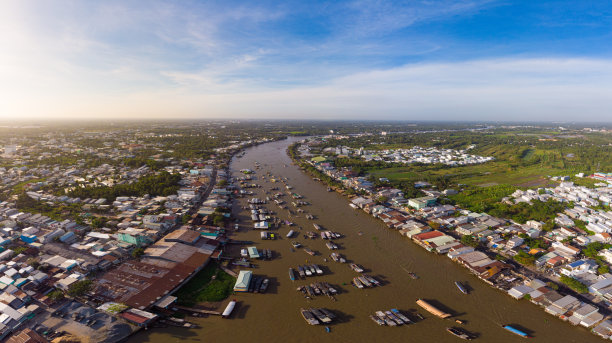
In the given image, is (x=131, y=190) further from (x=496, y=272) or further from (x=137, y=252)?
(x=496, y=272)

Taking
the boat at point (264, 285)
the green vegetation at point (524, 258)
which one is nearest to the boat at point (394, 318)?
the boat at point (264, 285)

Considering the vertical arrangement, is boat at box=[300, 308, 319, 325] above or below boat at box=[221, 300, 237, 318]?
below

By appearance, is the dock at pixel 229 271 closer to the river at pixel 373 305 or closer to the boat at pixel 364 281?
the river at pixel 373 305

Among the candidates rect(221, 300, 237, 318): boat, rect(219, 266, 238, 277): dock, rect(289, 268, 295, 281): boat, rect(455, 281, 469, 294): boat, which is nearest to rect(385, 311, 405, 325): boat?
rect(455, 281, 469, 294): boat

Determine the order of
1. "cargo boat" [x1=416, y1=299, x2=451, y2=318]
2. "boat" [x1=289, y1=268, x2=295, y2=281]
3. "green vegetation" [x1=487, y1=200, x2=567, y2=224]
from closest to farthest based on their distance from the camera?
1. "cargo boat" [x1=416, y1=299, x2=451, y2=318]
2. "boat" [x1=289, y1=268, x2=295, y2=281]
3. "green vegetation" [x1=487, y1=200, x2=567, y2=224]

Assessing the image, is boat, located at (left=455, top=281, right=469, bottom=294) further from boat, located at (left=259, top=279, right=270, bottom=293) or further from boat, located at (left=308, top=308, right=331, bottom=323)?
boat, located at (left=259, top=279, right=270, bottom=293)

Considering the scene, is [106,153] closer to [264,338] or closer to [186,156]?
[186,156]
